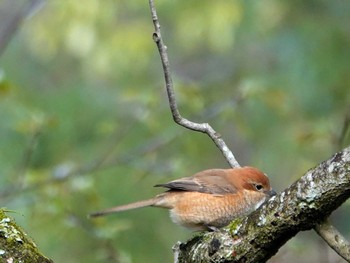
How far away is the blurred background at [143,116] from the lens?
23.9 ft

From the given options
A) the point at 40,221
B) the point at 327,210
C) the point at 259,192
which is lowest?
the point at 327,210

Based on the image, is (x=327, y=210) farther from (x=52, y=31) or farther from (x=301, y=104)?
(x=52, y=31)

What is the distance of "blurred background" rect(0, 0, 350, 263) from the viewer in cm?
728

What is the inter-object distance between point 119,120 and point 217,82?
5.68 feet

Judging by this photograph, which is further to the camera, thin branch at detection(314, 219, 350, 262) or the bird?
the bird

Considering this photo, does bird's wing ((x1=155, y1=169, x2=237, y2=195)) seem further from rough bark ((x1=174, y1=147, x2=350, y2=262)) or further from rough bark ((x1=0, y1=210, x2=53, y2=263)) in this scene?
rough bark ((x1=0, y1=210, x2=53, y2=263))

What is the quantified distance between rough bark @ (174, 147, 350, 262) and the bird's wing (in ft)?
6.15

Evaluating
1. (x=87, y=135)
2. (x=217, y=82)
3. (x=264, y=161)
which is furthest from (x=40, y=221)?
(x=217, y=82)

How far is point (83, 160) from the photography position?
8438mm

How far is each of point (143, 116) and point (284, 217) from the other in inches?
177

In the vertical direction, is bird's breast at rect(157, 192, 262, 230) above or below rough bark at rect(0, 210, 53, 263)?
above

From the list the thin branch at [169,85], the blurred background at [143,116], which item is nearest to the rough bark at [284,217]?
the thin branch at [169,85]

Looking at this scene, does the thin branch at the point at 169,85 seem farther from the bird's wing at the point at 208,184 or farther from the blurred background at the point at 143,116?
the blurred background at the point at 143,116

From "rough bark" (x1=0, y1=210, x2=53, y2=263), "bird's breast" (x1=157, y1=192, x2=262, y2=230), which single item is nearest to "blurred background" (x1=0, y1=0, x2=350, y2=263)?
"bird's breast" (x1=157, y1=192, x2=262, y2=230)
